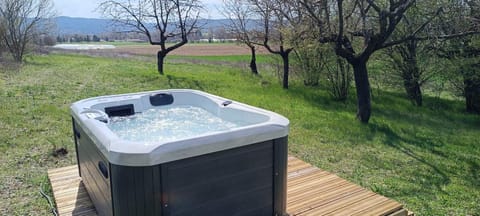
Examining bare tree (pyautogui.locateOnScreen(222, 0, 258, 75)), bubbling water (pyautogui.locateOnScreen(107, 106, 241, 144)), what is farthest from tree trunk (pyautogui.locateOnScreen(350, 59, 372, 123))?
bare tree (pyautogui.locateOnScreen(222, 0, 258, 75))

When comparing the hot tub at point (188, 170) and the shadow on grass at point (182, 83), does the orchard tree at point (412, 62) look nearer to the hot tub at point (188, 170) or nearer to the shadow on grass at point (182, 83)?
the shadow on grass at point (182, 83)

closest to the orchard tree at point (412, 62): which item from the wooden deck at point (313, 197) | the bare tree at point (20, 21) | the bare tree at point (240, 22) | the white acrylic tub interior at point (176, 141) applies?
the bare tree at point (240, 22)

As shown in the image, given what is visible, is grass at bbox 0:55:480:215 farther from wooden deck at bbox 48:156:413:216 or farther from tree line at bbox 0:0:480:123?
tree line at bbox 0:0:480:123

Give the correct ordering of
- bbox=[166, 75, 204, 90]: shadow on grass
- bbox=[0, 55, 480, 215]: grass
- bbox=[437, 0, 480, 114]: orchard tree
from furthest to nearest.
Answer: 1. bbox=[166, 75, 204, 90]: shadow on grass
2. bbox=[437, 0, 480, 114]: orchard tree
3. bbox=[0, 55, 480, 215]: grass

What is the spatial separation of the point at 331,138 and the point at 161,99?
2374mm

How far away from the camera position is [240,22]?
1064 cm

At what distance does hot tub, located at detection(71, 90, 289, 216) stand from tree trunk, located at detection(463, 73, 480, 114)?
6.67 m

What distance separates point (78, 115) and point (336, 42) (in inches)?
152

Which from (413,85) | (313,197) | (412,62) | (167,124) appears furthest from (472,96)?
(167,124)

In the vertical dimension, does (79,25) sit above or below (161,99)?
above

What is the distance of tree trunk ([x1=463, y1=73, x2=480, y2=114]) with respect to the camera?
747cm

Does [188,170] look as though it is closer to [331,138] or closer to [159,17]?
[331,138]

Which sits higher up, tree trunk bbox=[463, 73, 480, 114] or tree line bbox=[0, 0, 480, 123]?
tree line bbox=[0, 0, 480, 123]

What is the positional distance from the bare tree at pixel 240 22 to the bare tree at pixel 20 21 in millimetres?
8429
